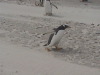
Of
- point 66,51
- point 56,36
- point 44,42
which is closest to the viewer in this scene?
point 56,36

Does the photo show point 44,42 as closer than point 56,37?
No

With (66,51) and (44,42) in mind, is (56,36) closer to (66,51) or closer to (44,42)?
(66,51)

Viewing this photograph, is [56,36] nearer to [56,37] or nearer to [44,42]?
[56,37]

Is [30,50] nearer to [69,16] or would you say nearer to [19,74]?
[19,74]

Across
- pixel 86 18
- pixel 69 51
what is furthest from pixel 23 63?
pixel 86 18

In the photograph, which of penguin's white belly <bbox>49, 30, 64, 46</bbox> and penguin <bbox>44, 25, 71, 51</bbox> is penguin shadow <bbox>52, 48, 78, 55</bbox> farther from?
penguin's white belly <bbox>49, 30, 64, 46</bbox>

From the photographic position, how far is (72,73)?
5.25 m

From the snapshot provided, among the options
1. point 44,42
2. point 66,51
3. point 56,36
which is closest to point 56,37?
point 56,36

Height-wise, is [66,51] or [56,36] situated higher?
[56,36]

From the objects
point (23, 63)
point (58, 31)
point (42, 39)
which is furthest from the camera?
point (42, 39)

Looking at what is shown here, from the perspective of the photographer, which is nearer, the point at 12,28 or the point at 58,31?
the point at 58,31

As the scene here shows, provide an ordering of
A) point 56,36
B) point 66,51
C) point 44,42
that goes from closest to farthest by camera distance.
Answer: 1. point 56,36
2. point 66,51
3. point 44,42

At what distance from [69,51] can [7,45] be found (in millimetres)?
1551

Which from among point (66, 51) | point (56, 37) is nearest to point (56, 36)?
point (56, 37)
